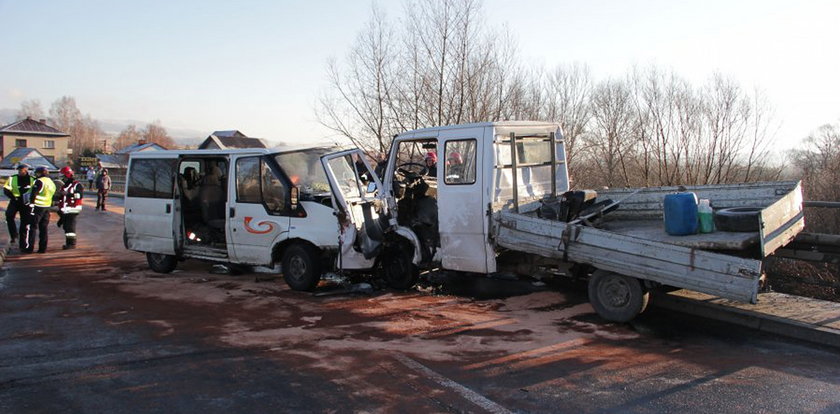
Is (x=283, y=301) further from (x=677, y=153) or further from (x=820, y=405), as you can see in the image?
(x=677, y=153)

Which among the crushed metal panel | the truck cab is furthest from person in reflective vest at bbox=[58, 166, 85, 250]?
the crushed metal panel

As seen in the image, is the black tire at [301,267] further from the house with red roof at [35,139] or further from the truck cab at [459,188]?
the house with red roof at [35,139]

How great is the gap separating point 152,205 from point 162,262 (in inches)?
40.8

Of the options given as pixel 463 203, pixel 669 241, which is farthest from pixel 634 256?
pixel 463 203

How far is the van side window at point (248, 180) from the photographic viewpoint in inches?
364

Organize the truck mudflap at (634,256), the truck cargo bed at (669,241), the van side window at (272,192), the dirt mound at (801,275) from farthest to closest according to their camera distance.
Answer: the dirt mound at (801,275) → the van side window at (272,192) → the truck cargo bed at (669,241) → the truck mudflap at (634,256)

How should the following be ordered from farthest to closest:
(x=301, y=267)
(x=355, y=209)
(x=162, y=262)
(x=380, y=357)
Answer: (x=162, y=262)
(x=301, y=267)
(x=355, y=209)
(x=380, y=357)

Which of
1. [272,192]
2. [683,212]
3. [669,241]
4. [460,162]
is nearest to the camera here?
[669,241]

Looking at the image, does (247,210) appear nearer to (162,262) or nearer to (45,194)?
(162,262)

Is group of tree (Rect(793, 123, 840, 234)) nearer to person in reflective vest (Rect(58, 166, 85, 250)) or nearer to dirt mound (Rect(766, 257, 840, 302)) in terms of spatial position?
dirt mound (Rect(766, 257, 840, 302))

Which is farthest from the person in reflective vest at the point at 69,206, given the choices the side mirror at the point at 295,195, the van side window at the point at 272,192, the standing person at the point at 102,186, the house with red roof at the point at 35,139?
the house with red roof at the point at 35,139

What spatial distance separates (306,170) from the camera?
30.8 ft

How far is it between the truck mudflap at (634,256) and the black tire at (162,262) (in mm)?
6002

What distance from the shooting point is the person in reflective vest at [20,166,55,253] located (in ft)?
42.0
